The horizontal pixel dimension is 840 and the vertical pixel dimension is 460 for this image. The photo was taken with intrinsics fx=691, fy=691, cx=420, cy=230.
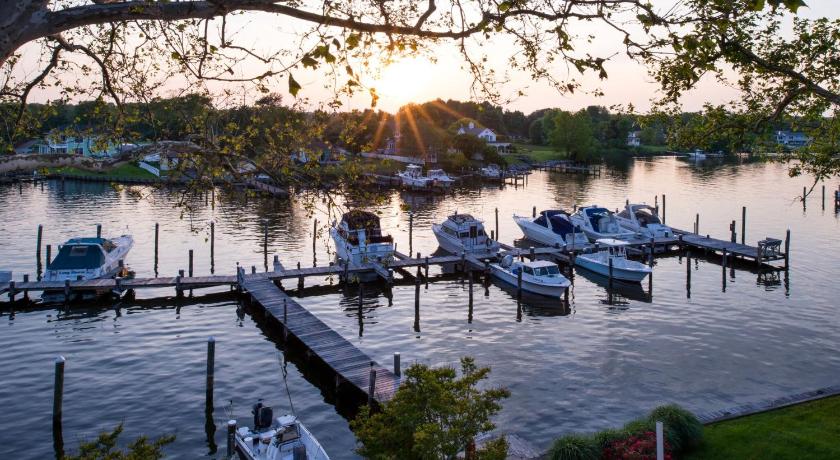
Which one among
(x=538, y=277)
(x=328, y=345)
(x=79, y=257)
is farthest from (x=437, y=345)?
(x=79, y=257)

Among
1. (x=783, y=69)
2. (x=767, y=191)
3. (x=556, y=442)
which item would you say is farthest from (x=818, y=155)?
(x=767, y=191)

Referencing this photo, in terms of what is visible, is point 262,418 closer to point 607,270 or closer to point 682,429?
point 682,429

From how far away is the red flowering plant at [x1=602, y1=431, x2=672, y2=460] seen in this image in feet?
49.6

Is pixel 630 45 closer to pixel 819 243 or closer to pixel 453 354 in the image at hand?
pixel 453 354

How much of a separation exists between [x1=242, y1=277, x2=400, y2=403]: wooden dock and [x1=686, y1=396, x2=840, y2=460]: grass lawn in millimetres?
9736

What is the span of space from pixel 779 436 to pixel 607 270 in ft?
91.8

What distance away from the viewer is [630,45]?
427 inches

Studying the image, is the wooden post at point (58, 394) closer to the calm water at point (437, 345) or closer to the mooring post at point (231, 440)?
the calm water at point (437, 345)

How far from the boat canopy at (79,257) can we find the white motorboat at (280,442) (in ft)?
79.2

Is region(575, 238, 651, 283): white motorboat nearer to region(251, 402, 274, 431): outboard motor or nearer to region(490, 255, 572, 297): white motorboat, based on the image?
region(490, 255, 572, 297): white motorboat


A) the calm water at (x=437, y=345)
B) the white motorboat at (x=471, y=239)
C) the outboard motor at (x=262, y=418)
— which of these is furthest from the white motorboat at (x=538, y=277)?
the outboard motor at (x=262, y=418)

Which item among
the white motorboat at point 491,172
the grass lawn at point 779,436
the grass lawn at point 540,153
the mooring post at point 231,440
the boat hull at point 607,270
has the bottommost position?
the mooring post at point 231,440

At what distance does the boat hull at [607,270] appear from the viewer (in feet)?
141

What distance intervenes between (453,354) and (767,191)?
78.1m
